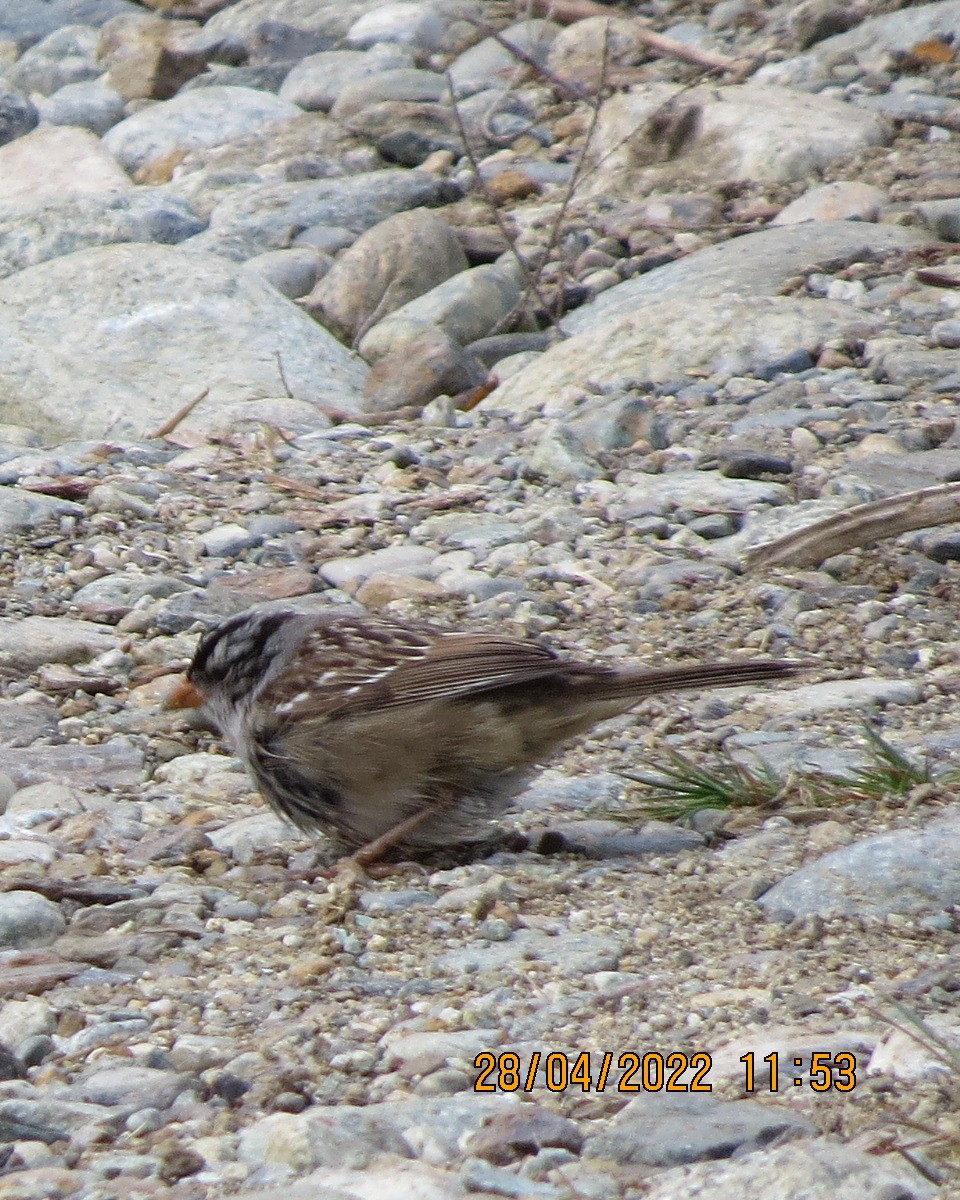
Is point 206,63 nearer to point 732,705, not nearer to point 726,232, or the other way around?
point 726,232

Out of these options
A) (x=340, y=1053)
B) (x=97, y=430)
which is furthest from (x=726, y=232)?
(x=340, y=1053)

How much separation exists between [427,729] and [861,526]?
221 centimetres

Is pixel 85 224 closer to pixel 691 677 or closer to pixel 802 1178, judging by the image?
pixel 691 677

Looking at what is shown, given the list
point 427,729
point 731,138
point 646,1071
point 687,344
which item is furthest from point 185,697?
point 731,138

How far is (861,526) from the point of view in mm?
6332

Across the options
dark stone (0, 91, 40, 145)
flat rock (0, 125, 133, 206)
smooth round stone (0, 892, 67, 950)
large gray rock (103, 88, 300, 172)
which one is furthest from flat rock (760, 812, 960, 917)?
dark stone (0, 91, 40, 145)

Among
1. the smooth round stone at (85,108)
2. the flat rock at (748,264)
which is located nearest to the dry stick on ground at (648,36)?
the flat rock at (748,264)

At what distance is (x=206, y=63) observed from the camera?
46.0 feet

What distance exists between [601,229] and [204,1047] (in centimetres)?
754

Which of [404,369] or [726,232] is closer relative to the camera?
[404,369]

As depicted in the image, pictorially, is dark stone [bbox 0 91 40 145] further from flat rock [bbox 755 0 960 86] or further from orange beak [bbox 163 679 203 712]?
orange beak [bbox 163 679 203 712]

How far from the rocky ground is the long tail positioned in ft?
0.99

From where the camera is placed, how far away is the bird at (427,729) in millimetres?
4707

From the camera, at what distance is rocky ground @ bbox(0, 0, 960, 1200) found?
3156 millimetres
